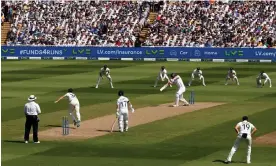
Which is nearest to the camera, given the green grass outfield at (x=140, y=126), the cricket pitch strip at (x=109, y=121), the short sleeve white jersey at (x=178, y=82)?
the green grass outfield at (x=140, y=126)

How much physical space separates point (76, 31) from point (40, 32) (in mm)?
4349

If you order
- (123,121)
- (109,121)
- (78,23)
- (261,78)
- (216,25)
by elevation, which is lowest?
(109,121)


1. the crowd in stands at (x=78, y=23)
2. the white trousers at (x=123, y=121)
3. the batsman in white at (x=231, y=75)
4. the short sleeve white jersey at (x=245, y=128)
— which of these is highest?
the crowd in stands at (x=78, y=23)

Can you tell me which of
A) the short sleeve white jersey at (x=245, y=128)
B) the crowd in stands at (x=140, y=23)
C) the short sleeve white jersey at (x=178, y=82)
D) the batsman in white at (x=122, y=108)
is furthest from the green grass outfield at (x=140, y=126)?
the crowd in stands at (x=140, y=23)

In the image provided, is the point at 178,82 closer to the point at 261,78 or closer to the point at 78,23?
the point at 261,78

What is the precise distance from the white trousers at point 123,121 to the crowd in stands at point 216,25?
5017 cm

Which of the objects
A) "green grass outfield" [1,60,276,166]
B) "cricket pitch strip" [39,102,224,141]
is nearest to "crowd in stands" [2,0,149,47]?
"green grass outfield" [1,60,276,166]

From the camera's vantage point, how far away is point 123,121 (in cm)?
3512

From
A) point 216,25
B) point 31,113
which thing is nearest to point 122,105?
point 31,113

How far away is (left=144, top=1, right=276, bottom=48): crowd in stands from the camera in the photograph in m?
85.3

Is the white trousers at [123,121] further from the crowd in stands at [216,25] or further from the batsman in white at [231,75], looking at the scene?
the crowd in stands at [216,25]

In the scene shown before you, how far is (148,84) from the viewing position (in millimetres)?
59781

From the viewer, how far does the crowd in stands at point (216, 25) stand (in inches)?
3359

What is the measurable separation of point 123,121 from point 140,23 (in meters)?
59.7
